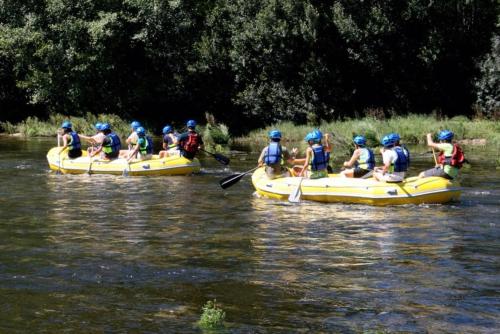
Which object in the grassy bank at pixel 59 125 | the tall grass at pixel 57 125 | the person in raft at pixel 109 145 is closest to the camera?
the person in raft at pixel 109 145

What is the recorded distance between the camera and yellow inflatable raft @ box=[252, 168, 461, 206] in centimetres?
1552

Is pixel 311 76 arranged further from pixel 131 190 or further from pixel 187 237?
pixel 187 237

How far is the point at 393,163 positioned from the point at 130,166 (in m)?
8.03

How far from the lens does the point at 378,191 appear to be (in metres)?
15.6

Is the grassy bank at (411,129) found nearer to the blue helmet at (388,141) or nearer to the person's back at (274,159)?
the person's back at (274,159)

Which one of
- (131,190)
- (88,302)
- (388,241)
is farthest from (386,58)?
(88,302)

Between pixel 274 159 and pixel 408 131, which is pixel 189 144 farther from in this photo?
pixel 408 131

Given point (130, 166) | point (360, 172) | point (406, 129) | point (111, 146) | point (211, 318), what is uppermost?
point (406, 129)

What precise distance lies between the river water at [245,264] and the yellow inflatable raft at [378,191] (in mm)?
257

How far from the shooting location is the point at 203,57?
A: 37.1m

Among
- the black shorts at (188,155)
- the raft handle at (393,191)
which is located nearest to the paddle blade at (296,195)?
the raft handle at (393,191)

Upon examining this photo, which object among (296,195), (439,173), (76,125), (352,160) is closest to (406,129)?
(352,160)

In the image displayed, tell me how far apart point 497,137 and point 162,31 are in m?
16.7

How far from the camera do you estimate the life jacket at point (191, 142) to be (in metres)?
21.1
